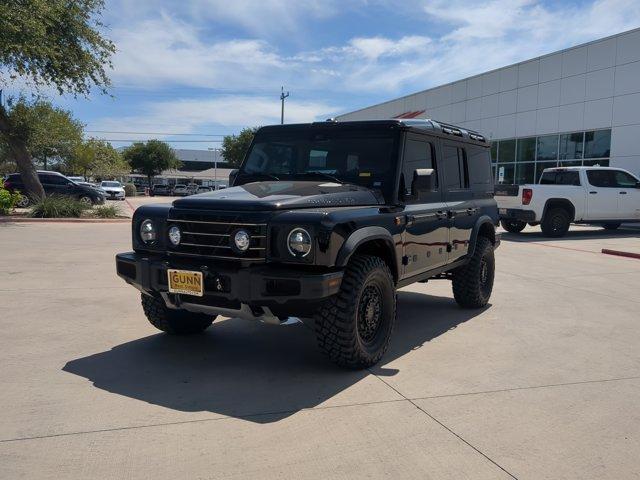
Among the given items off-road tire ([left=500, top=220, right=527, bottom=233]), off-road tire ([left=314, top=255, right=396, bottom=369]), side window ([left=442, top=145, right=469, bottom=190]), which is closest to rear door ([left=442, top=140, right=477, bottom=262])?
side window ([left=442, top=145, right=469, bottom=190])

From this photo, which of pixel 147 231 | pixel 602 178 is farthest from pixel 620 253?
pixel 147 231

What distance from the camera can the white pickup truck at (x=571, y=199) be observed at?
51.1ft

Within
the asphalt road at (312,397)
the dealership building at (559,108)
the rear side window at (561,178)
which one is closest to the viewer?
the asphalt road at (312,397)

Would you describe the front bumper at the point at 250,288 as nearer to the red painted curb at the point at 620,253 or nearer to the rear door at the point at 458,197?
the rear door at the point at 458,197

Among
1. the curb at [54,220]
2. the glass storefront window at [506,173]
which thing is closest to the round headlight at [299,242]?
the curb at [54,220]

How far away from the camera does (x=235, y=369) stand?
4.60m

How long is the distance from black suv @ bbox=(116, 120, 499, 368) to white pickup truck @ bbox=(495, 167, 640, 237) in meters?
10.3

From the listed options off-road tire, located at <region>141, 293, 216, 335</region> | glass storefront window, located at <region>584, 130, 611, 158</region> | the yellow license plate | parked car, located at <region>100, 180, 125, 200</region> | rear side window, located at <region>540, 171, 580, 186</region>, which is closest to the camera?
the yellow license plate

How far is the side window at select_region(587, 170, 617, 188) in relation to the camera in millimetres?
16094

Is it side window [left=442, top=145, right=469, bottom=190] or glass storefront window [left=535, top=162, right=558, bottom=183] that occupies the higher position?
glass storefront window [left=535, top=162, right=558, bottom=183]

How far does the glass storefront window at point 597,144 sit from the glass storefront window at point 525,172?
10.4ft

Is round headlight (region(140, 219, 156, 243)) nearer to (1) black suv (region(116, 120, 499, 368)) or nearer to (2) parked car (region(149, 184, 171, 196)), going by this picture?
(1) black suv (region(116, 120, 499, 368))

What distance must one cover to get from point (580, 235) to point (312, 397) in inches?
610

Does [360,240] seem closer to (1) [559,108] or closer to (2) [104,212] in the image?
(2) [104,212]
